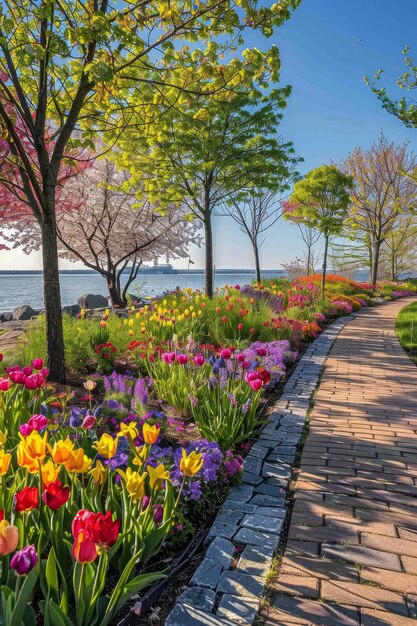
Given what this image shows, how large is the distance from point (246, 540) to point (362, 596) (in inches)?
25.6

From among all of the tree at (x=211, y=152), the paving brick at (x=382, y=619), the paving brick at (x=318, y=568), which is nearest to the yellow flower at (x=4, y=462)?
the paving brick at (x=318, y=568)

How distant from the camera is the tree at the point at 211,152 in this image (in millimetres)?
9883

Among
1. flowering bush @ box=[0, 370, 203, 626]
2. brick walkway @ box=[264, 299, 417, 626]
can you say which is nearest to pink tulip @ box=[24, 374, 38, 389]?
flowering bush @ box=[0, 370, 203, 626]

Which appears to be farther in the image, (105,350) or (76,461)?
(105,350)

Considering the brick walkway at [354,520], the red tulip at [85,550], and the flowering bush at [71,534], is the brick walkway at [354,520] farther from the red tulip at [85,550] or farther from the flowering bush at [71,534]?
the red tulip at [85,550]

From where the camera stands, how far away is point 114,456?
2723mm

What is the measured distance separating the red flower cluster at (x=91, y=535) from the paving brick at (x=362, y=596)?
3.94ft

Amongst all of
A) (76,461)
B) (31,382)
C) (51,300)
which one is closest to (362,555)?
(76,461)

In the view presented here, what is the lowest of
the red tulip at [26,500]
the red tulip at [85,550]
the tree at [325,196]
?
the red tulip at [85,550]

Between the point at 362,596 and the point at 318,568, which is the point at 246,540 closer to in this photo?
the point at 318,568

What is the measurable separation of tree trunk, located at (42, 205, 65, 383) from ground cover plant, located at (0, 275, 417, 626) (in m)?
0.34

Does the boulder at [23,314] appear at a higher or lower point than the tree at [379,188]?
lower

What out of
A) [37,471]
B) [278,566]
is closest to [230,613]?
[278,566]

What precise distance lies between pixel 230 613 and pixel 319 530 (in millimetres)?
839
